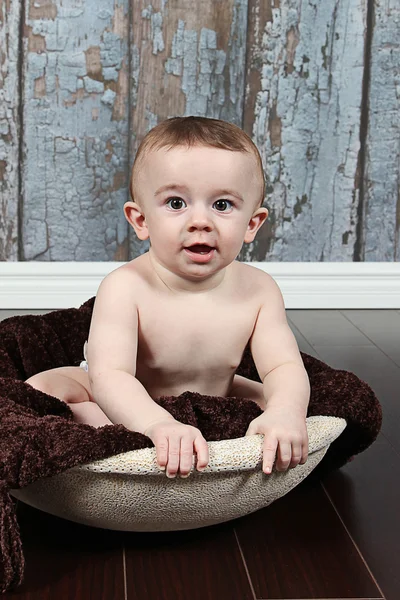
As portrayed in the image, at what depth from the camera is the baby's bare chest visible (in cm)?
130

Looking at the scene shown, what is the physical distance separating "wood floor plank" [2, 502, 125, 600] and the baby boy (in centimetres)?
15

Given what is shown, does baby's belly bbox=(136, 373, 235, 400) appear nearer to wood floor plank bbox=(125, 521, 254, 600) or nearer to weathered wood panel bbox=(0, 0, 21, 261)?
wood floor plank bbox=(125, 521, 254, 600)

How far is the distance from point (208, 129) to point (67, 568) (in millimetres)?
572

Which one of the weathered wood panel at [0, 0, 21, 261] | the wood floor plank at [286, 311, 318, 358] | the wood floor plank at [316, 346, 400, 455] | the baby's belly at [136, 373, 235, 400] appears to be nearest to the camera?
the baby's belly at [136, 373, 235, 400]

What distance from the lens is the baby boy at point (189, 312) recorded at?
3.78 ft

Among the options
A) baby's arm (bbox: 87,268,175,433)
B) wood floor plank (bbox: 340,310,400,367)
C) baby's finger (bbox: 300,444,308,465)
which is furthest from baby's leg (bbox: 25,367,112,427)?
wood floor plank (bbox: 340,310,400,367)

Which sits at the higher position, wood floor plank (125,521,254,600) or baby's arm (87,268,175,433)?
baby's arm (87,268,175,433)

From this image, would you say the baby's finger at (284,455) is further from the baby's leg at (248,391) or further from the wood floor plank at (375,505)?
the baby's leg at (248,391)

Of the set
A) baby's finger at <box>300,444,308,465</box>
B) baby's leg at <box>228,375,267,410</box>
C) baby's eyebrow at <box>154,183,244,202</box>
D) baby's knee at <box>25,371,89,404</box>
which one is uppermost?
baby's eyebrow at <box>154,183,244,202</box>

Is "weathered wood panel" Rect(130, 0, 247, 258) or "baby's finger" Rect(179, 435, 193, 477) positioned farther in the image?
"weathered wood panel" Rect(130, 0, 247, 258)

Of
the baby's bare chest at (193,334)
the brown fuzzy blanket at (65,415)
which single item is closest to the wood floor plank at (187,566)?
the brown fuzzy blanket at (65,415)

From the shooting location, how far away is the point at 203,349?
4.34 feet

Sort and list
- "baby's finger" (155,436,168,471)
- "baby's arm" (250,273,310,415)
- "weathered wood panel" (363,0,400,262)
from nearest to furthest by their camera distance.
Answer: "baby's finger" (155,436,168,471) → "baby's arm" (250,273,310,415) → "weathered wood panel" (363,0,400,262)

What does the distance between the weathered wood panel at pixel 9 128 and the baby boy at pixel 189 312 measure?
1.06 m
